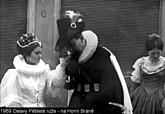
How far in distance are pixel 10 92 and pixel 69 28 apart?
951 mm

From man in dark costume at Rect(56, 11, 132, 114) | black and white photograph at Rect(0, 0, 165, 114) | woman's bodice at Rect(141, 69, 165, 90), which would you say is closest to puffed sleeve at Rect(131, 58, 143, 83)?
black and white photograph at Rect(0, 0, 165, 114)

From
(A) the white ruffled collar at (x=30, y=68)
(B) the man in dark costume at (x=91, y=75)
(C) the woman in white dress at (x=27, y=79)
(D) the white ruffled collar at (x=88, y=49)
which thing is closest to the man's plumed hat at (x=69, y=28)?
(B) the man in dark costume at (x=91, y=75)

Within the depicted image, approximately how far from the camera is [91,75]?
4672 mm

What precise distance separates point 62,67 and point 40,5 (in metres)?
1.87

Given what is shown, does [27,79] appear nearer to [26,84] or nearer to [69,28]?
[26,84]

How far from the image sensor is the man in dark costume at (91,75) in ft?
15.1

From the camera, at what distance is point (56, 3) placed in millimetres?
6500

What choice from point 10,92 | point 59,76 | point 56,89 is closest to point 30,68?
point 10,92

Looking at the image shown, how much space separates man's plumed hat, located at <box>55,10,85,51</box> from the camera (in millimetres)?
4754

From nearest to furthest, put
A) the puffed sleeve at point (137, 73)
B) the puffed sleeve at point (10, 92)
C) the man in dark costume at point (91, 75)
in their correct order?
the man in dark costume at point (91, 75) → the puffed sleeve at point (10, 92) → the puffed sleeve at point (137, 73)

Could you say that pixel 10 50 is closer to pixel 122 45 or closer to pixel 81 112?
pixel 122 45

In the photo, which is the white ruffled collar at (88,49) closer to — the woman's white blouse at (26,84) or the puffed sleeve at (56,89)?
the puffed sleeve at (56,89)

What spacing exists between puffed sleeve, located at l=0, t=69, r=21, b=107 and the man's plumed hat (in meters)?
0.72

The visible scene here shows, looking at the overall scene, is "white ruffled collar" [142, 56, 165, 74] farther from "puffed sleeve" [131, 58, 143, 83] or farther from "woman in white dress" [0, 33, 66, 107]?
"woman in white dress" [0, 33, 66, 107]
